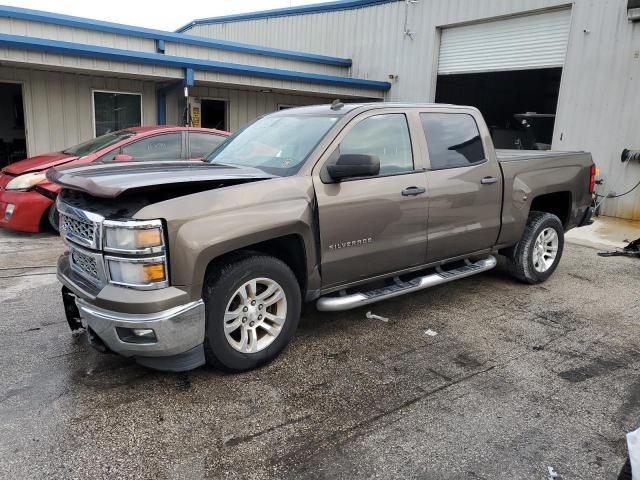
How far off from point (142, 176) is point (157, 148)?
16.8ft

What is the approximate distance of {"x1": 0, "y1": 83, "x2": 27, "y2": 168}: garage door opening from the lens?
15328 millimetres

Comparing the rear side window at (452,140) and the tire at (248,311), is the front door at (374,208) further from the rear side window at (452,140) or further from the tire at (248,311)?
the tire at (248,311)

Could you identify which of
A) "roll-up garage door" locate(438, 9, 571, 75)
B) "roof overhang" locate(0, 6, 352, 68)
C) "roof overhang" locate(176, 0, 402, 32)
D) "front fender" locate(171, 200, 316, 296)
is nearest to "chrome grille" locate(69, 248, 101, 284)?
"front fender" locate(171, 200, 316, 296)

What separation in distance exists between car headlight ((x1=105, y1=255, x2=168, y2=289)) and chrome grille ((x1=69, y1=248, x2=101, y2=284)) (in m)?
0.22

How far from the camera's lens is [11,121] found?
16078mm

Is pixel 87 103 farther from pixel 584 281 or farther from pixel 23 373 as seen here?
pixel 584 281

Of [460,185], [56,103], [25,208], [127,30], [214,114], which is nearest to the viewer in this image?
[460,185]

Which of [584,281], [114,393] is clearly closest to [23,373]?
[114,393]

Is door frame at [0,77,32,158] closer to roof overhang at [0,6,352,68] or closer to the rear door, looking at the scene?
roof overhang at [0,6,352,68]

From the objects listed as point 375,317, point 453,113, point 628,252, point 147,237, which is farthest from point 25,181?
point 628,252

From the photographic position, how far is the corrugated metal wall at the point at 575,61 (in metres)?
10.6

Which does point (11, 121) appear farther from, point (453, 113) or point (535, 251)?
point (535, 251)

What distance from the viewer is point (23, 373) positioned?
364cm

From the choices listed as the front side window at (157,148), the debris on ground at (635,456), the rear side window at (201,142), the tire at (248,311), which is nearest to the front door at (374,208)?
the tire at (248,311)
